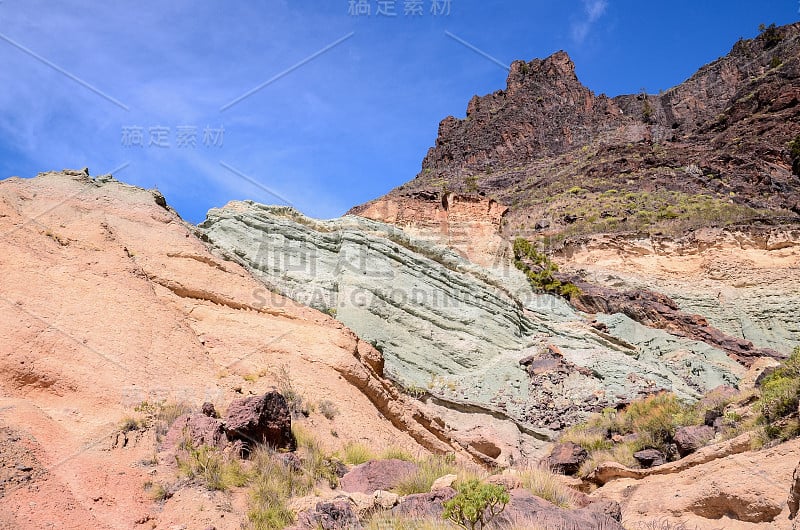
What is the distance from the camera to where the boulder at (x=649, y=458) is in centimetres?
955

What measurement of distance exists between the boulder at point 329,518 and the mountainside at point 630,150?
36.8 metres

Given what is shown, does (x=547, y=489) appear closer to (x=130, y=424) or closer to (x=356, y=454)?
(x=356, y=454)

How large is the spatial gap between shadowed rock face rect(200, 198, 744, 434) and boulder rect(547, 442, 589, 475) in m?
4.38

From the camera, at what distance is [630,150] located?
65250 millimetres

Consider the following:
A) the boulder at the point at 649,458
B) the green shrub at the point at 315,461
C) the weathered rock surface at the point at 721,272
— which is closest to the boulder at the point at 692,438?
the boulder at the point at 649,458

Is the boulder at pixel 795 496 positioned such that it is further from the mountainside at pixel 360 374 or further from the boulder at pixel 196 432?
the boulder at pixel 196 432

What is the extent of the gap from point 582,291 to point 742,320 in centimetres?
768

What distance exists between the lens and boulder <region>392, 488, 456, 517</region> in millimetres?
5012

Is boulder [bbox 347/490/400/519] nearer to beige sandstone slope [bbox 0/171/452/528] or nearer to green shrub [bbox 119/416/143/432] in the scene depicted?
beige sandstone slope [bbox 0/171/452/528]

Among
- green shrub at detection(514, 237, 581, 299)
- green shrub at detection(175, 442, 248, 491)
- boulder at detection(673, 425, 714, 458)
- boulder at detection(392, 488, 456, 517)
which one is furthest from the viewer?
green shrub at detection(514, 237, 581, 299)

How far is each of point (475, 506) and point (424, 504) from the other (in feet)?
2.16

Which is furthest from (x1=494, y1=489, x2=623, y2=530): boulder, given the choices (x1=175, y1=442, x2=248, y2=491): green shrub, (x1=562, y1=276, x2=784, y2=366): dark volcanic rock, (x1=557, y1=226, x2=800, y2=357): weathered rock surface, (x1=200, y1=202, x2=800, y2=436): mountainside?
(x1=557, y1=226, x2=800, y2=357): weathered rock surface

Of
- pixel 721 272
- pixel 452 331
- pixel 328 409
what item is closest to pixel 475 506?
pixel 328 409

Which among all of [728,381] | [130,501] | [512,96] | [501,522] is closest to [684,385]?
[728,381]
